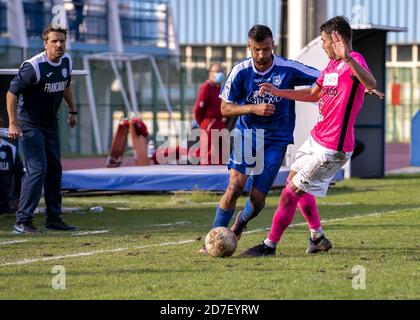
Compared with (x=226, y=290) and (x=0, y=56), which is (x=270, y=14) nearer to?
(x=0, y=56)

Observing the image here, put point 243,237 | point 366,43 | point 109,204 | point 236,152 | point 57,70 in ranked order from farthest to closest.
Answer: point 366,43 → point 109,204 → point 57,70 → point 243,237 → point 236,152

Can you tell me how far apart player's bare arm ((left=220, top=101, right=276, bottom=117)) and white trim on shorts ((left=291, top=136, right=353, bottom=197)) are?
1.62 feet

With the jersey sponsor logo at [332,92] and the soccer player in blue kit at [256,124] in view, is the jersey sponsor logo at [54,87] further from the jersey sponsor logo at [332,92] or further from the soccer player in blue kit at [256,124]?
the jersey sponsor logo at [332,92]

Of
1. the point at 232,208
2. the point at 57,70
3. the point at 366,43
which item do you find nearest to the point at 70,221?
the point at 57,70

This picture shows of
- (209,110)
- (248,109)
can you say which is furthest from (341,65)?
(209,110)

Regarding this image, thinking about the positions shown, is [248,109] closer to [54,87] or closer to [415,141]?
[54,87]

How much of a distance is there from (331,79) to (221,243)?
1.60m

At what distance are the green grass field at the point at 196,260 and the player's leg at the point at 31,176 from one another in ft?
0.91

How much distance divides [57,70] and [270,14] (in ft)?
123

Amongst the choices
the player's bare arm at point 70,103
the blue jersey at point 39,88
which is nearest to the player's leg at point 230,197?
the blue jersey at point 39,88

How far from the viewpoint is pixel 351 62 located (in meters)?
8.55

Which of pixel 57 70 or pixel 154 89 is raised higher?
pixel 57 70

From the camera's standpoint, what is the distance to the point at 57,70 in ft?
38.6

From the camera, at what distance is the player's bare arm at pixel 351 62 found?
8.54m
